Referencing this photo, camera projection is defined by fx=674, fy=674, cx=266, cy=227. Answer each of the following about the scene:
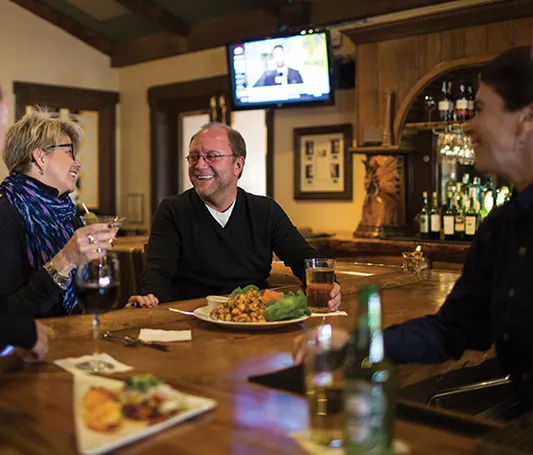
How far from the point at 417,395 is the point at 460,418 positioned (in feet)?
2.72

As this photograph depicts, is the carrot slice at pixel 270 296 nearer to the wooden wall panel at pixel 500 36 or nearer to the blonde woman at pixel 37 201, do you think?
the blonde woman at pixel 37 201

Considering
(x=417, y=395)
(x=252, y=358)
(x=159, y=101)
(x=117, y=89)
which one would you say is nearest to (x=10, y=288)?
(x=252, y=358)

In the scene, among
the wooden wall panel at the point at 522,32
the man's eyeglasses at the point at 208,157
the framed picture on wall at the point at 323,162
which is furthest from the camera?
the framed picture on wall at the point at 323,162

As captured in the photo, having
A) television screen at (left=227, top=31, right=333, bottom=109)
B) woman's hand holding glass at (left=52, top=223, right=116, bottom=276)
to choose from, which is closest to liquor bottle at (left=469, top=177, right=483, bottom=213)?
television screen at (left=227, top=31, right=333, bottom=109)

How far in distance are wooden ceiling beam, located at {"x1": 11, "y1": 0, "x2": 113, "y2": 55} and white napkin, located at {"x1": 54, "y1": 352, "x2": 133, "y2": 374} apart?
5.85 metres

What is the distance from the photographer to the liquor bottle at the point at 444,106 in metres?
4.47

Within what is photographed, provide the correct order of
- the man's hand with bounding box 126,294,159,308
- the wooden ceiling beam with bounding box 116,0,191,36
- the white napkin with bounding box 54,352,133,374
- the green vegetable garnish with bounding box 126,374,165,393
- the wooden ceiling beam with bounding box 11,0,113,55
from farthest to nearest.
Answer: the wooden ceiling beam with bounding box 11,0,113,55 → the wooden ceiling beam with bounding box 116,0,191,36 → the man's hand with bounding box 126,294,159,308 → the white napkin with bounding box 54,352,133,374 → the green vegetable garnish with bounding box 126,374,165,393

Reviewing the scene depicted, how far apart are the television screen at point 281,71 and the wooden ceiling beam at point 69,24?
2.06 meters

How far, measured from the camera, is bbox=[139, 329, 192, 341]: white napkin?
64.9 inches

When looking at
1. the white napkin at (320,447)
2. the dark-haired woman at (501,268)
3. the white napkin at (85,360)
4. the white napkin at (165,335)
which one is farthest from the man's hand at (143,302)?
the white napkin at (320,447)

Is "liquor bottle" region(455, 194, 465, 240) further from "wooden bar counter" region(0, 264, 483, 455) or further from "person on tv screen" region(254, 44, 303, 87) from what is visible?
"wooden bar counter" region(0, 264, 483, 455)

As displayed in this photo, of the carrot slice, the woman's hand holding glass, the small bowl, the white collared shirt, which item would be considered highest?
the white collared shirt

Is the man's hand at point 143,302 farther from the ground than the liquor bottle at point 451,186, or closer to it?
closer to it

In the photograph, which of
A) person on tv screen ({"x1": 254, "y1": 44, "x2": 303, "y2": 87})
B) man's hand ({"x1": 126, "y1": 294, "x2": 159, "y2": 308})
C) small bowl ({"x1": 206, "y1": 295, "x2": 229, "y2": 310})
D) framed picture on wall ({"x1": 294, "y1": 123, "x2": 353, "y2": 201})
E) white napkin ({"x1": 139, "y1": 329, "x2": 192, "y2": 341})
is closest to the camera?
white napkin ({"x1": 139, "y1": 329, "x2": 192, "y2": 341})
